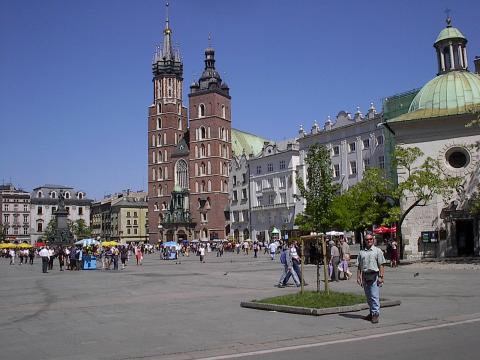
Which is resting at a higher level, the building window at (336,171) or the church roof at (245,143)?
the church roof at (245,143)

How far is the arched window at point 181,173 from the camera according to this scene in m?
112

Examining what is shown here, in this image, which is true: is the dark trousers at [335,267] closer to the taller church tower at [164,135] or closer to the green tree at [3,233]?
the taller church tower at [164,135]

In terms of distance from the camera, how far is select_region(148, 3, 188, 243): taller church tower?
113062 millimetres

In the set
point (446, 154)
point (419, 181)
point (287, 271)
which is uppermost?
point (446, 154)

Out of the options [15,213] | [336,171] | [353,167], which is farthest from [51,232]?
[15,213]

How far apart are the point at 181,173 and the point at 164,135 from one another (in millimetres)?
9207

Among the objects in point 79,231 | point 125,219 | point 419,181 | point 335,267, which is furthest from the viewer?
point 125,219

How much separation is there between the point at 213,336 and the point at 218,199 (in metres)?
93.9

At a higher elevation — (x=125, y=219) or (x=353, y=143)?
(x=353, y=143)

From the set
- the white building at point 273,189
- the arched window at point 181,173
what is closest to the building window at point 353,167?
the white building at point 273,189

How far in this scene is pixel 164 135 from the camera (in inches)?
4525

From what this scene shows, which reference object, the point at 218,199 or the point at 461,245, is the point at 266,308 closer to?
the point at 461,245

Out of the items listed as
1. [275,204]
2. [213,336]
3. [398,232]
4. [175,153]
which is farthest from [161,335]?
[175,153]

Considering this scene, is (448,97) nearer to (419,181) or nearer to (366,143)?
(419,181)
